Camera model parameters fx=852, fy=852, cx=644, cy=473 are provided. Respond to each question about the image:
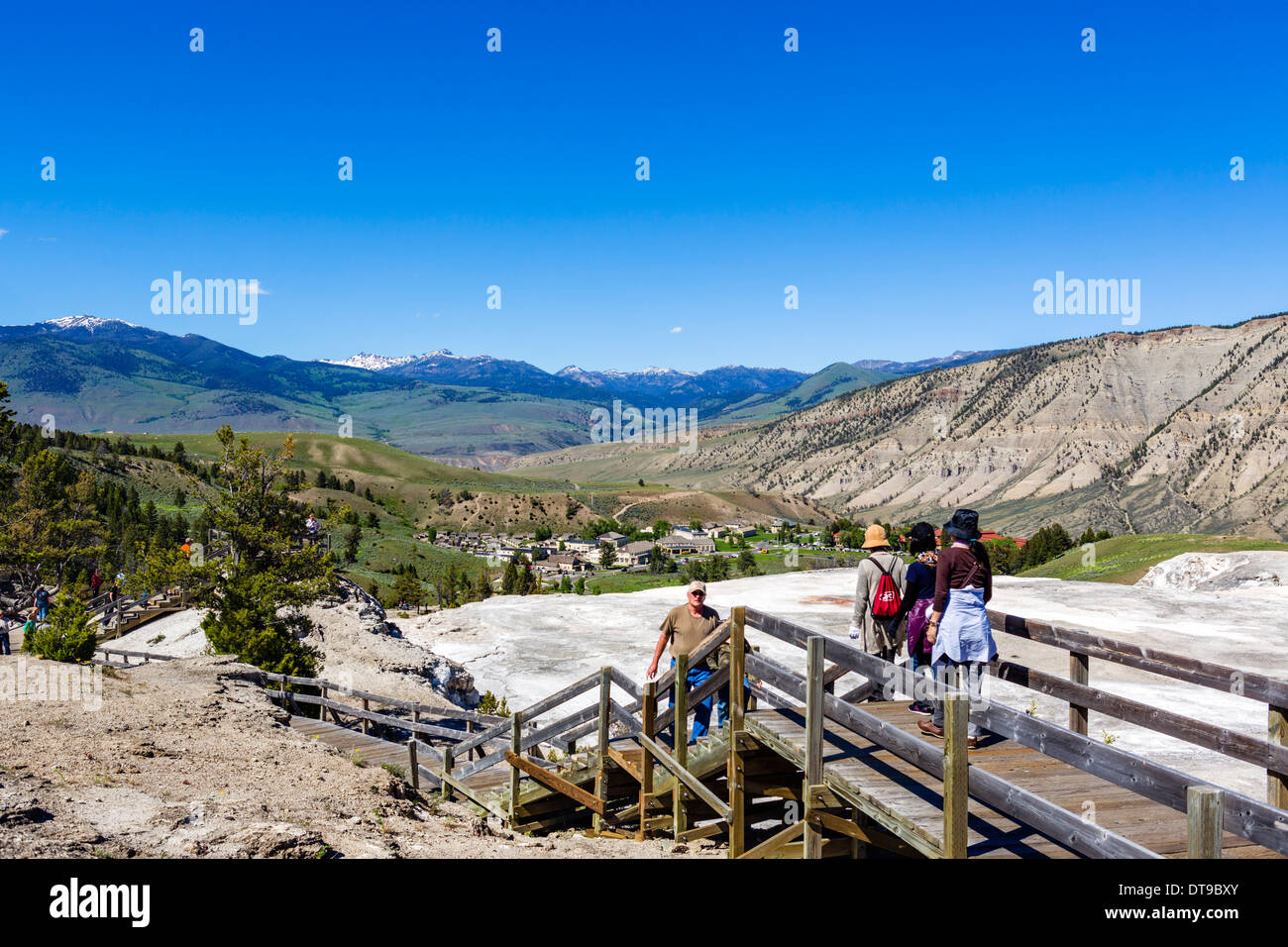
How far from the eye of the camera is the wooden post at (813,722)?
620 cm

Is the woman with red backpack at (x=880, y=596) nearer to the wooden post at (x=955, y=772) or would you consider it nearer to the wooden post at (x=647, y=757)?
the wooden post at (x=647, y=757)

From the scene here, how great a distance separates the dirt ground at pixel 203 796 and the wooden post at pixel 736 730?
6.18 feet

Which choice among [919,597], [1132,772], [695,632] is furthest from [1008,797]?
[695,632]

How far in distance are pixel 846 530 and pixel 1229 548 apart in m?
115

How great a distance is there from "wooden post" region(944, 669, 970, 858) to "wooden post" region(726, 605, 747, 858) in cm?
289

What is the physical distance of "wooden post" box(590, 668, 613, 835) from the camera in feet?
36.6

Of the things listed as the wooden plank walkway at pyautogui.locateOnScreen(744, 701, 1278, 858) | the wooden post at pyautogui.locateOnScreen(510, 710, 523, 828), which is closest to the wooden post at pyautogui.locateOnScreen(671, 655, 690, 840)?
the wooden plank walkway at pyautogui.locateOnScreen(744, 701, 1278, 858)

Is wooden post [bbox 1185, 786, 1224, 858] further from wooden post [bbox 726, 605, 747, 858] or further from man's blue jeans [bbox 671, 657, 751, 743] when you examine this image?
man's blue jeans [bbox 671, 657, 751, 743]

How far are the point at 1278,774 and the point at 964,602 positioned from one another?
2.39 m

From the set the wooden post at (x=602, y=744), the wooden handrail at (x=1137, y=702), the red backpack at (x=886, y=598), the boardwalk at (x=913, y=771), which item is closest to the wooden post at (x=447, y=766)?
the boardwalk at (x=913, y=771)

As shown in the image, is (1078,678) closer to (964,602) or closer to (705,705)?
(964,602)
